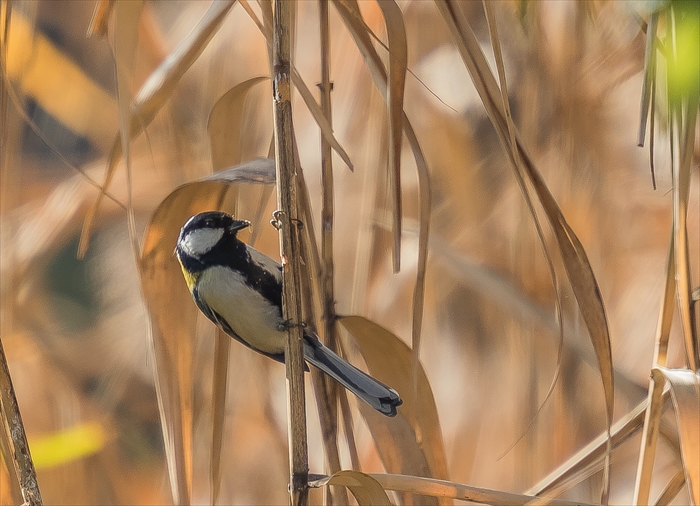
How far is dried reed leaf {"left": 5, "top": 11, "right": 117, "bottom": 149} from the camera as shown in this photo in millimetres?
1406

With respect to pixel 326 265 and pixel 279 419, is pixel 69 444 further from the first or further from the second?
pixel 326 265

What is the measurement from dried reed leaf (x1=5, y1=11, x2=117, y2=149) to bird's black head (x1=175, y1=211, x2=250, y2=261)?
0.67 meters

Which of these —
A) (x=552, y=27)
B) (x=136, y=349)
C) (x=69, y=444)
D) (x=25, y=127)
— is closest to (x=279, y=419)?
(x=136, y=349)

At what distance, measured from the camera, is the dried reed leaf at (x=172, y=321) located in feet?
2.30

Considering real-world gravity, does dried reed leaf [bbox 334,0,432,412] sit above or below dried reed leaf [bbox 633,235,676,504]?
above

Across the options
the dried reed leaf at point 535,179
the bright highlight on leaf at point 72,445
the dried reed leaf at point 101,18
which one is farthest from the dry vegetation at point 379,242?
the dried reed leaf at point 535,179

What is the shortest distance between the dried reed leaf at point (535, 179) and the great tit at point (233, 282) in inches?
14.1

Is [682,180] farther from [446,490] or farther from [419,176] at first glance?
[446,490]

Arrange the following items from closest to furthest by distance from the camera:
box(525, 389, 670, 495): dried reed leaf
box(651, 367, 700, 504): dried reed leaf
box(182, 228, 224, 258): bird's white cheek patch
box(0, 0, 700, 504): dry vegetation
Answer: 1. box(651, 367, 700, 504): dried reed leaf
2. box(525, 389, 670, 495): dried reed leaf
3. box(182, 228, 224, 258): bird's white cheek patch
4. box(0, 0, 700, 504): dry vegetation

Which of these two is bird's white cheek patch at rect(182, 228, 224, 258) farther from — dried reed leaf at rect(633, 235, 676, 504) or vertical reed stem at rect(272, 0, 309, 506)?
dried reed leaf at rect(633, 235, 676, 504)

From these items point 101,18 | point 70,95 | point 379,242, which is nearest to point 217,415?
point 101,18

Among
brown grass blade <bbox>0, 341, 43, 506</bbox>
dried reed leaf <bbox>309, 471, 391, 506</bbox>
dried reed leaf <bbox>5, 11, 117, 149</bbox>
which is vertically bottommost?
dried reed leaf <bbox>309, 471, 391, 506</bbox>

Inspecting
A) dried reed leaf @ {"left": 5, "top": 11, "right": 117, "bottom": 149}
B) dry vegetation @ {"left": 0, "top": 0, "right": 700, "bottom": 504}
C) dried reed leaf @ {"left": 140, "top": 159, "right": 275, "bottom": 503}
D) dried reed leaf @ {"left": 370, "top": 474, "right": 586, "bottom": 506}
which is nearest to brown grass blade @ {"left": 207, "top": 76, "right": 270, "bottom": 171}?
dried reed leaf @ {"left": 140, "top": 159, "right": 275, "bottom": 503}

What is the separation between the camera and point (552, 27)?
127cm
